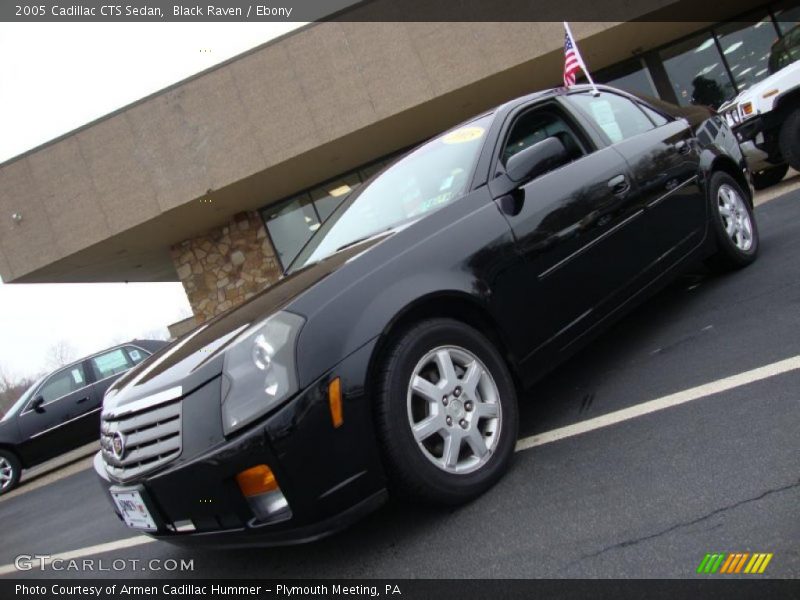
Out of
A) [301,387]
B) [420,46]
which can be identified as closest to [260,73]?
[420,46]

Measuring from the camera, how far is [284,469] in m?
1.98

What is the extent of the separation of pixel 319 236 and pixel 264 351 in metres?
1.58

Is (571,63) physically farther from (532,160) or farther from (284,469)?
(284,469)

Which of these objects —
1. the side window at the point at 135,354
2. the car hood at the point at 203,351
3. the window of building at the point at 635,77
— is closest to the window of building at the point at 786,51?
the window of building at the point at 635,77

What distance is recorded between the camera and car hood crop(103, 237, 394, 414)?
219 cm

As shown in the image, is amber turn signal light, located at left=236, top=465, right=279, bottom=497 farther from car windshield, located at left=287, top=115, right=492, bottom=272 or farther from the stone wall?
the stone wall

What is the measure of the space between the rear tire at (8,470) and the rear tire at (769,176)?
439 inches

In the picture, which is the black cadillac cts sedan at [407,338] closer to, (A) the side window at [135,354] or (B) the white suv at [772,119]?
(B) the white suv at [772,119]

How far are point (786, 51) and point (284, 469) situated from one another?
Result: 30.2 feet

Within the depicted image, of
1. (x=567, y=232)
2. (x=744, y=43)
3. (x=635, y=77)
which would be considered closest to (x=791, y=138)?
(x=567, y=232)

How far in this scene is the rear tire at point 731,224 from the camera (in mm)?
4039

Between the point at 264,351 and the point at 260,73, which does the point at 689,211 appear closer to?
the point at 264,351

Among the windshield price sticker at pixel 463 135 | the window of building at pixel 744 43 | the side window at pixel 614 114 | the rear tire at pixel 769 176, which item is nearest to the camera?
the windshield price sticker at pixel 463 135

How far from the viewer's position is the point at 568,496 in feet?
7.35
